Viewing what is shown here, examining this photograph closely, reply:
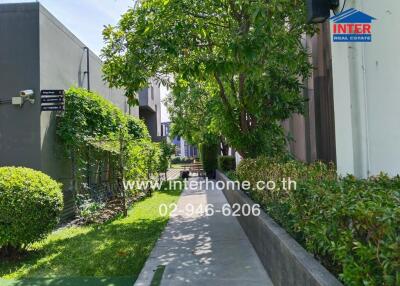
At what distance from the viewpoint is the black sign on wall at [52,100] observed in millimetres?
8695

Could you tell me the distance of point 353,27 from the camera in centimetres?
433

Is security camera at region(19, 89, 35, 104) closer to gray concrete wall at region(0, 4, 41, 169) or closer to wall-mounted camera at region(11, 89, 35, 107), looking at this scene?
wall-mounted camera at region(11, 89, 35, 107)

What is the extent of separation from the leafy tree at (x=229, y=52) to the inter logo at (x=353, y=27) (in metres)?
1.04

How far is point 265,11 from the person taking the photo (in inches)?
209

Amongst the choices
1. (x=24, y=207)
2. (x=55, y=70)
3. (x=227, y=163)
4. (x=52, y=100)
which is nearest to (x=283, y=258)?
(x=24, y=207)

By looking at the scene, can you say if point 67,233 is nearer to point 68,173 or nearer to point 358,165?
point 68,173

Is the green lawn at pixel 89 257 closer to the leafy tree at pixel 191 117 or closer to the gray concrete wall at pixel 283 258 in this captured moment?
the gray concrete wall at pixel 283 258

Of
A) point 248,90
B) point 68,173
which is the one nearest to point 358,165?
point 248,90

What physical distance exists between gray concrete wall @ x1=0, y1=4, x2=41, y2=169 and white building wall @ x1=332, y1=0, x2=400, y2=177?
6658 mm

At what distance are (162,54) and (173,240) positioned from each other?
3439 mm

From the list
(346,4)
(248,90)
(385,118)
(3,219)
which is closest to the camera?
(385,118)

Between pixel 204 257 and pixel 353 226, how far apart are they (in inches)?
145

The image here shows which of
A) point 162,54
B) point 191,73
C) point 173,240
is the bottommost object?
point 173,240

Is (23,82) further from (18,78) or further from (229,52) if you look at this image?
(229,52)
